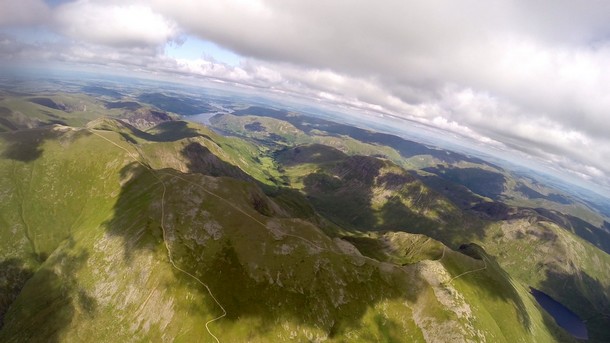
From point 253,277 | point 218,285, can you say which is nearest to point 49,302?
point 218,285

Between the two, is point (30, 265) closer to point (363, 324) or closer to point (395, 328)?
point (363, 324)

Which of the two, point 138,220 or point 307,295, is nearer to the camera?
point 307,295

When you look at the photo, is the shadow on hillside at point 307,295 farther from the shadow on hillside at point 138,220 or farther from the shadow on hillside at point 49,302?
the shadow on hillside at point 49,302

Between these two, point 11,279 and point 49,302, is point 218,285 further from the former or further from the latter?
point 11,279

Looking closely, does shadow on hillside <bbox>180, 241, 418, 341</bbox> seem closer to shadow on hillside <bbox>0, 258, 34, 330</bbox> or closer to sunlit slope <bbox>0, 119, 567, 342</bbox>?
sunlit slope <bbox>0, 119, 567, 342</bbox>

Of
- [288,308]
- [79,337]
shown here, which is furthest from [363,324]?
[79,337]

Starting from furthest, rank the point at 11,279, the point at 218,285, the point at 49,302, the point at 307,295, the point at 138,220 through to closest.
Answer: the point at 138,220 < the point at 11,279 < the point at 49,302 < the point at 307,295 < the point at 218,285

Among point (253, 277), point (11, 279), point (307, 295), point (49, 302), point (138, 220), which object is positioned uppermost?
point (253, 277)

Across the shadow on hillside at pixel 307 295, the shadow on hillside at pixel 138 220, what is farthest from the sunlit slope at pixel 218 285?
the shadow on hillside at pixel 138 220
